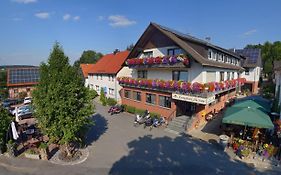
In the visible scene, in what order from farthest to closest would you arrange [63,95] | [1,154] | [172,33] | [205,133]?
1. [172,33]
2. [205,133]
3. [1,154]
4. [63,95]

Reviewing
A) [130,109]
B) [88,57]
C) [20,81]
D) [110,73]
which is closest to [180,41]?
[130,109]

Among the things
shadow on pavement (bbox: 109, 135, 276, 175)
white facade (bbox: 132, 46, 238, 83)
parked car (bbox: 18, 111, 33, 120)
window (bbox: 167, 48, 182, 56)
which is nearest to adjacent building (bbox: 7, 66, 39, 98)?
parked car (bbox: 18, 111, 33, 120)

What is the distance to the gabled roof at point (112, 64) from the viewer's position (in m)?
33.6

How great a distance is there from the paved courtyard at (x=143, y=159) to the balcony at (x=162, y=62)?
734cm

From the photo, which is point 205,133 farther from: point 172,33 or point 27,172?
point 27,172

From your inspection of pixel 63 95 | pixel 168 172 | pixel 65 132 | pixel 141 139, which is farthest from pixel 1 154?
pixel 168 172

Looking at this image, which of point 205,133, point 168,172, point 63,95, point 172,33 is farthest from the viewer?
point 172,33

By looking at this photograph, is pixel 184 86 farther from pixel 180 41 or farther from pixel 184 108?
pixel 180 41

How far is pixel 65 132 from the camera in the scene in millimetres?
13227

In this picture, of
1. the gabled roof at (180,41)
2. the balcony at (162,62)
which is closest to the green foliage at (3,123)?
the balcony at (162,62)

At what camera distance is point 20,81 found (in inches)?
1597

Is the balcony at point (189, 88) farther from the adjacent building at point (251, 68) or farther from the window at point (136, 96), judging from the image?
the adjacent building at point (251, 68)

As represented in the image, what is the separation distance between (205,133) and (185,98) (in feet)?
12.6

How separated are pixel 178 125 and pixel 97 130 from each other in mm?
8392
